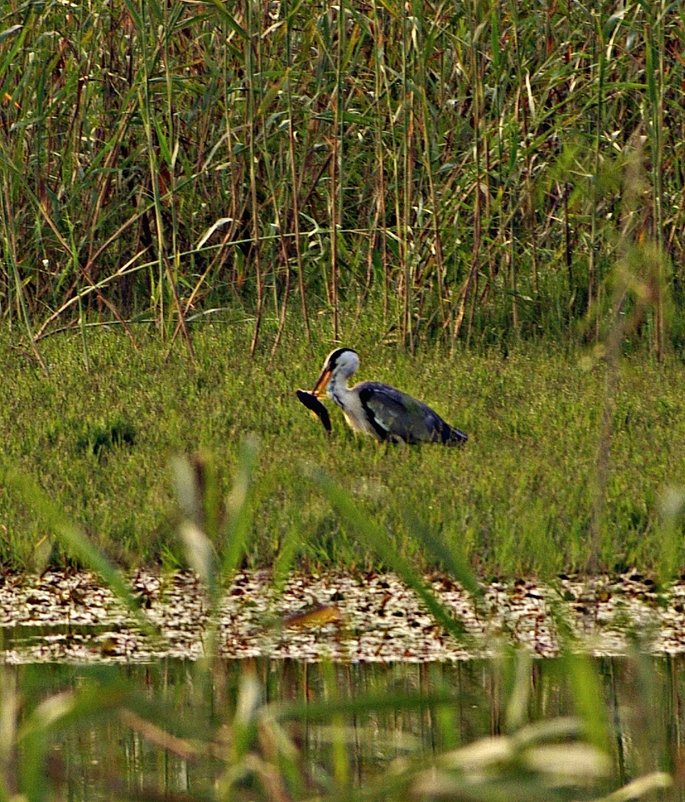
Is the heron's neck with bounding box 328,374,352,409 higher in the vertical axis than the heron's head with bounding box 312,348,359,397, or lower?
lower

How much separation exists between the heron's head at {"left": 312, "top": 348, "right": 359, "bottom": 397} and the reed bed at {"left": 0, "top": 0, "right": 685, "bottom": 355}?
712 millimetres

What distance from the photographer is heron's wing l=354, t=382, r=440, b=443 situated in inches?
234

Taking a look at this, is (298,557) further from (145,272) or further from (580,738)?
(145,272)

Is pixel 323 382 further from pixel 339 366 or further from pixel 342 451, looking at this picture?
pixel 342 451

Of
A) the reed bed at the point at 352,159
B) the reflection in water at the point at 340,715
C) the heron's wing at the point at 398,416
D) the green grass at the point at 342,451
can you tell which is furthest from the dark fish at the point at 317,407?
the reflection in water at the point at 340,715

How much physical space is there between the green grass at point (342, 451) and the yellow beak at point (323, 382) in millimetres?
96

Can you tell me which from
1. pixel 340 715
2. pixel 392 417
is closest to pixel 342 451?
pixel 392 417

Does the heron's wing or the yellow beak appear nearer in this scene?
the heron's wing

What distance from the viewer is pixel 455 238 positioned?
7.54m

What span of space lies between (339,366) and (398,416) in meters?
0.54

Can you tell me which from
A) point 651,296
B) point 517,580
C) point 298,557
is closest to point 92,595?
point 298,557

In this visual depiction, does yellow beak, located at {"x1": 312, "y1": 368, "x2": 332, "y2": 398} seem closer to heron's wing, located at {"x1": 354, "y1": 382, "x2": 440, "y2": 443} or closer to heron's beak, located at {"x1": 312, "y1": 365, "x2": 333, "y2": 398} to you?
heron's beak, located at {"x1": 312, "y1": 365, "x2": 333, "y2": 398}

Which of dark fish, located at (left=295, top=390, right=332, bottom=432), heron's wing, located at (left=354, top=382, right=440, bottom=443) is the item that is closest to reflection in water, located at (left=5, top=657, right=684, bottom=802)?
heron's wing, located at (left=354, top=382, right=440, bottom=443)

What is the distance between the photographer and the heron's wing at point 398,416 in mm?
5949
